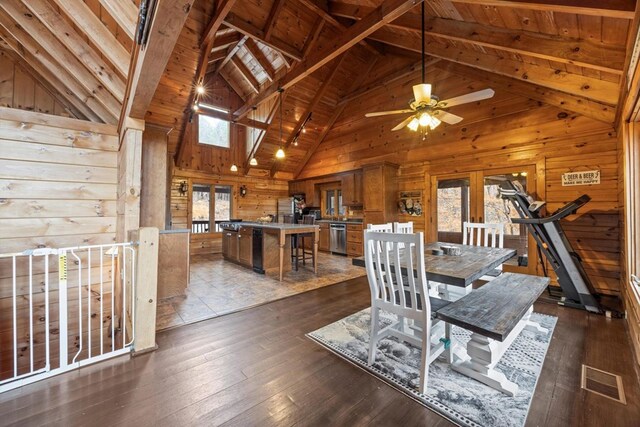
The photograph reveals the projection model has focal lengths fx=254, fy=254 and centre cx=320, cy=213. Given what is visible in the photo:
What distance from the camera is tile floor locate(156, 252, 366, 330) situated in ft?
10.1

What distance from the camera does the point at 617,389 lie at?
1.76 m

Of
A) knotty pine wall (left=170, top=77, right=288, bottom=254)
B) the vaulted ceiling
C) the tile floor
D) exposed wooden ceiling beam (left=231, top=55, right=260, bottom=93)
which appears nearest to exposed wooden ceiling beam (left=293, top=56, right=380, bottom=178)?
the vaulted ceiling

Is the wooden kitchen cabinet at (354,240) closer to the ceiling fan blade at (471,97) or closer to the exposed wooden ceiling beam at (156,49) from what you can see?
the ceiling fan blade at (471,97)

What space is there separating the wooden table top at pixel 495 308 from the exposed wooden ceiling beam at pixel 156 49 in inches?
96.7

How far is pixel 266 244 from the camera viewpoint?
4879 mm

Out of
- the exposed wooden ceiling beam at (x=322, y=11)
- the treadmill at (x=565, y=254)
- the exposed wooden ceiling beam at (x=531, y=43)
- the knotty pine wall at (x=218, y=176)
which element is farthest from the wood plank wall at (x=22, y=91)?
the treadmill at (x=565, y=254)

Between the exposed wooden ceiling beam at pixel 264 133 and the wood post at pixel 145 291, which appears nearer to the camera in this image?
the wood post at pixel 145 291

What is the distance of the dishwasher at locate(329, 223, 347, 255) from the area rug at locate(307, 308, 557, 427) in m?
3.94

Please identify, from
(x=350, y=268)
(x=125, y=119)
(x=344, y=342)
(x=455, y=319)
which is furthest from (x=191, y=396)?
(x=350, y=268)

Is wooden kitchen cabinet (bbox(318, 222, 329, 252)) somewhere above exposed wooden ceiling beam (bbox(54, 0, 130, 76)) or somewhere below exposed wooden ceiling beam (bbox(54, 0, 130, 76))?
below

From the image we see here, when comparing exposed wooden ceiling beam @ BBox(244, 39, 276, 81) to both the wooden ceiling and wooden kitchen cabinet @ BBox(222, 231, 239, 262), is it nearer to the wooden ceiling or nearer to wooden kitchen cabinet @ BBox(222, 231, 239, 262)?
the wooden ceiling

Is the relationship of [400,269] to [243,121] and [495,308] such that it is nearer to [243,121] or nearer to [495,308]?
[495,308]

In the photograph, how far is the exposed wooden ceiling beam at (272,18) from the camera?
4559mm

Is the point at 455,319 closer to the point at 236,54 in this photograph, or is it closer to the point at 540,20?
the point at 540,20
